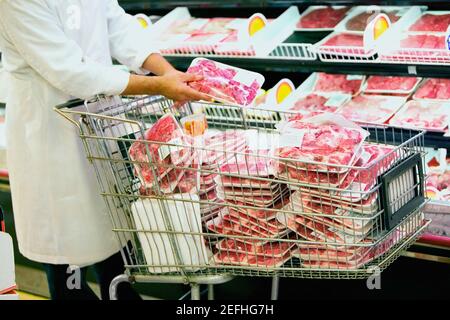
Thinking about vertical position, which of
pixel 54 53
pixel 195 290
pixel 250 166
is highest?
pixel 54 53

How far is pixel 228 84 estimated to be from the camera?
2.81 m

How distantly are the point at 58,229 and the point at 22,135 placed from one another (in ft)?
1.33

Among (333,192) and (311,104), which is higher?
(333,192)

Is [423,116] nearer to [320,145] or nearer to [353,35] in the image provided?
[353,35]

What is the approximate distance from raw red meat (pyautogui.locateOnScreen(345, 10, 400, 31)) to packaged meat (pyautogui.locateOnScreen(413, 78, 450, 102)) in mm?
397

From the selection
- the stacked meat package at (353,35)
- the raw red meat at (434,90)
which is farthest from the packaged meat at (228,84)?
the raw red meat at (434,90)

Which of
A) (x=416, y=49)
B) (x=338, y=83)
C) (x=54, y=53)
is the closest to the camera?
(x=54, y=53)

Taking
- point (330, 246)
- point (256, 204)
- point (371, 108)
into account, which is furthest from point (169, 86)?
point (371, 108)

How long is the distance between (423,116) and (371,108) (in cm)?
31

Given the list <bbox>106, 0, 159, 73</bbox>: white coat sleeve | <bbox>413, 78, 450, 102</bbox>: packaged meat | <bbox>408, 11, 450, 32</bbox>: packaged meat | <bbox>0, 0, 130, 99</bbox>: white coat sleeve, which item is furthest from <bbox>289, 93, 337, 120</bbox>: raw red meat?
<bbox>0, 0, 130, 99</bbox>: white coat sleeve

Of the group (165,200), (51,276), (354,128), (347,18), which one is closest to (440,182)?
(347,18)

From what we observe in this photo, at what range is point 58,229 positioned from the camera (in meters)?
3.10

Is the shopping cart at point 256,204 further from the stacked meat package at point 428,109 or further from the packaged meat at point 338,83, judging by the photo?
the packaged meat at point 338,83
